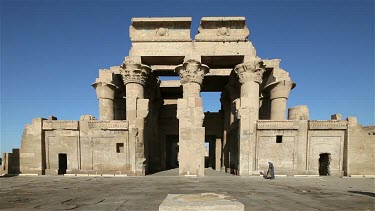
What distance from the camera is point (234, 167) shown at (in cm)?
1822

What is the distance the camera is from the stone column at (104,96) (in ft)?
65.4

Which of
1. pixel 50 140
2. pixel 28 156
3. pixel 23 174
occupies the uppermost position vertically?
pixel 50 140

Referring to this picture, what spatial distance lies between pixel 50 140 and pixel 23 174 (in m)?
3.34

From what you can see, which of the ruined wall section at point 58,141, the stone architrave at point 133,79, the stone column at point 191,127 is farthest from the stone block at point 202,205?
the ruined wall section at point 58,141

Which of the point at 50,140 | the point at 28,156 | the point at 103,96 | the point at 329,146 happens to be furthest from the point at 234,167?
the point at 28,156

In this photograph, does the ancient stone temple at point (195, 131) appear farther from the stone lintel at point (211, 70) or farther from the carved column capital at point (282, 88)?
the stone lintel at point (211, 70)

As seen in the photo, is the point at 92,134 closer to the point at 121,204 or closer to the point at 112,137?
the point at 112,137

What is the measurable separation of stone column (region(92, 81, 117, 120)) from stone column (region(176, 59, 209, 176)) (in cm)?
785

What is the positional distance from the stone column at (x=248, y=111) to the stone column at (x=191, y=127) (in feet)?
10.1

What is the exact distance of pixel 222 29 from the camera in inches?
704

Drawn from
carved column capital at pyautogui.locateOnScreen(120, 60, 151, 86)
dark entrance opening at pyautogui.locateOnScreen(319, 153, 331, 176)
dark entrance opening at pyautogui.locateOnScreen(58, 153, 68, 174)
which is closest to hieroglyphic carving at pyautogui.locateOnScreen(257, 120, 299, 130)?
dark entrance opening at pyautogui.locateOnScreen(319, 153, 331, 176)

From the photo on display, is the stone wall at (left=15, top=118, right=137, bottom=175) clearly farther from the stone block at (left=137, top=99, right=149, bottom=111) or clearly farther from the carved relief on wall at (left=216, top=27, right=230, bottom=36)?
the carved relief on wall at (left=216, top=27, right=230, bottom=36)

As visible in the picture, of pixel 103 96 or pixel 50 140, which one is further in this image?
pixel 103 96

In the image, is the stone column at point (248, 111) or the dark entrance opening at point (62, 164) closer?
the stone column at point (248, 111)
